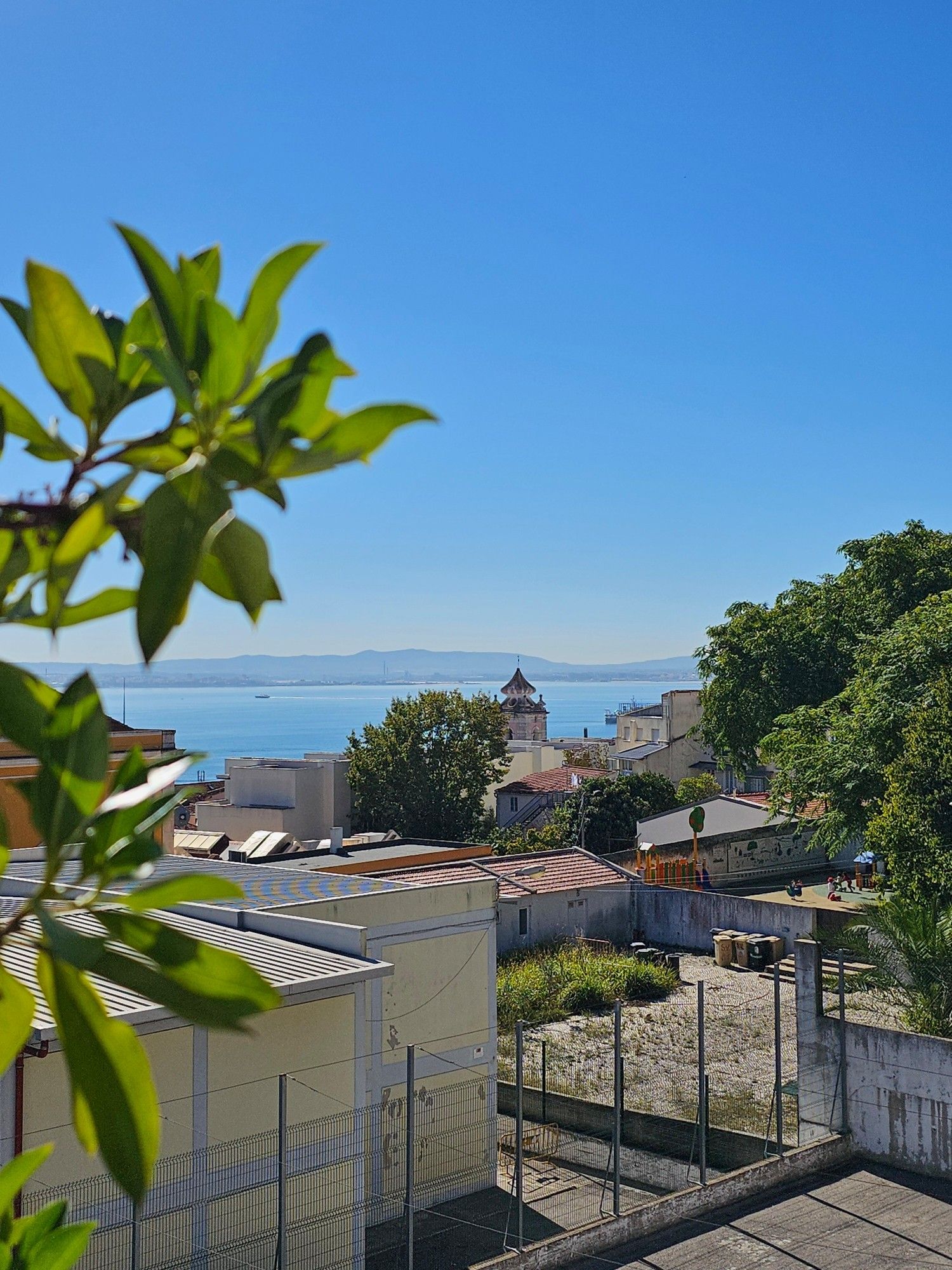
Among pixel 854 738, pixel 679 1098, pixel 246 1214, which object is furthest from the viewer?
pixel 854 738

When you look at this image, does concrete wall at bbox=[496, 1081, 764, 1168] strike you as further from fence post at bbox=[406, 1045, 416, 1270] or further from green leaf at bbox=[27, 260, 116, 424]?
green leaf at bbox=[27, 260, 116, 424]

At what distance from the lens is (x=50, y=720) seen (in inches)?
25.8

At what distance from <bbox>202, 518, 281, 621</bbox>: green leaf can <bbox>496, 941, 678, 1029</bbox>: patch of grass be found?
19.9 meters

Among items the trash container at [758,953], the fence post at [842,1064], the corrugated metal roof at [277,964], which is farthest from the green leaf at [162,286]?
the trash container at [758,953]

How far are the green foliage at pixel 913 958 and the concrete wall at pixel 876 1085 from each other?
49cm

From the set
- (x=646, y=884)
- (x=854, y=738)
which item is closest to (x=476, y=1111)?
(x=854, y=738)

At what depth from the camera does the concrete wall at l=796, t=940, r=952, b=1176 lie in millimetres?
13477

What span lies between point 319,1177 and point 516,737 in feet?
239

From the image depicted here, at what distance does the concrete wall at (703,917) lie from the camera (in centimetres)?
2534

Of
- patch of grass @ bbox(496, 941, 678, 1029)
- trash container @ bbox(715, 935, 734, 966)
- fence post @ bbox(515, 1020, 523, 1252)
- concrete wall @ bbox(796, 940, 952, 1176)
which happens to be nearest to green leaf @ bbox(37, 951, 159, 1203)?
fence post @ bbox(515, 1020, 523, 1252)

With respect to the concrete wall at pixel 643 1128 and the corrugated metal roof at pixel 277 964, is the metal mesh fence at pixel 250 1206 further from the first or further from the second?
the concrete wall at pixel 643 1128

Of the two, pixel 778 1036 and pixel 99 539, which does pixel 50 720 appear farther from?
pixel 778 1036

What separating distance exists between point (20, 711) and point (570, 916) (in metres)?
26.0

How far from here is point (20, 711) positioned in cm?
67
